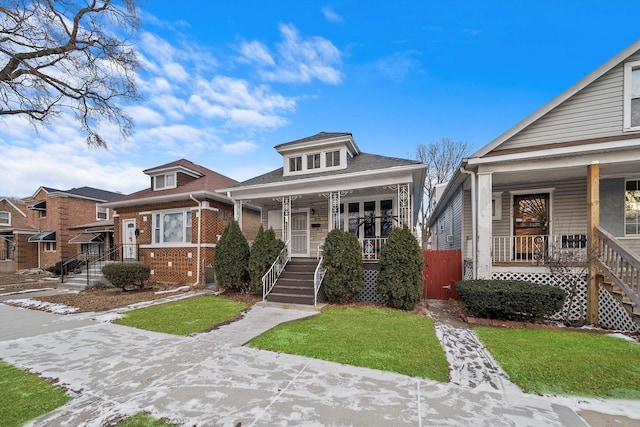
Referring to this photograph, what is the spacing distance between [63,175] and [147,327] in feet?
92.1

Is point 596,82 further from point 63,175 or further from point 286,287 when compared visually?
point 63,175

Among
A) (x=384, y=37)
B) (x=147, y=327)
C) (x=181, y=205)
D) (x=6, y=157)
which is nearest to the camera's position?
(x=147, y=327)

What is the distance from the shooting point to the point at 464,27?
34.4 ft

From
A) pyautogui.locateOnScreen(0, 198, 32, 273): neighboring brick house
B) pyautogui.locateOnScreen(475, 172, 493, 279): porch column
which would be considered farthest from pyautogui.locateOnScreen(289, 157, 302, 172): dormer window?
pyautogui.locateOnScreen(0, 198, 32, 273): neighboring brick house

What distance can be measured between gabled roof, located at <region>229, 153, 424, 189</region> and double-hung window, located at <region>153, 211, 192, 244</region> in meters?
3.84

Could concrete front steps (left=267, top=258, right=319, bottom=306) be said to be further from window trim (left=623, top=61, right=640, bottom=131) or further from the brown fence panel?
window trim (left=623, top=61, right=640, bottom=131)

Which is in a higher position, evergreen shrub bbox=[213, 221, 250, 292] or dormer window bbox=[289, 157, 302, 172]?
dormer window bbox=[289, 157, 302, 172]

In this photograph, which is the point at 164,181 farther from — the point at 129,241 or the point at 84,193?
the point at 84,193

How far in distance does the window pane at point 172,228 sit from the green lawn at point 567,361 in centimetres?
1278

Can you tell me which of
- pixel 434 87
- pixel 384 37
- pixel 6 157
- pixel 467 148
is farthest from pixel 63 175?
pixel 467 148

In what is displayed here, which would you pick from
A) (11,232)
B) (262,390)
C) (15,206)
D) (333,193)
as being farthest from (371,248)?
(15,206)

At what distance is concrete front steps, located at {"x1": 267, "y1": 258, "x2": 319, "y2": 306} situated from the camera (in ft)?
26.7

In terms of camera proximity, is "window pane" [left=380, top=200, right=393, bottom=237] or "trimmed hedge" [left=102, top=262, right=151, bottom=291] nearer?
"trimmed hedge" [left=102, top=262, right=151, bottom=291]

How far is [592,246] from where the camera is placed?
659 centimetres
